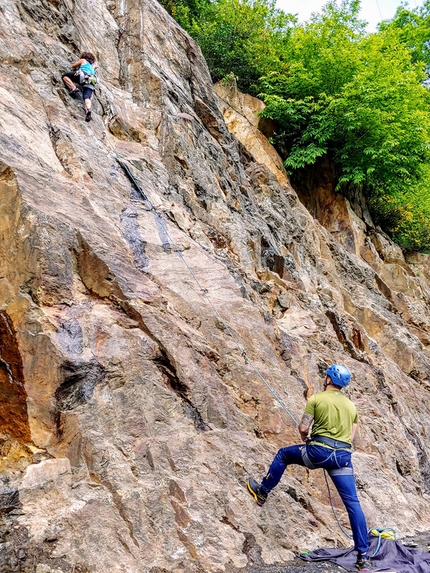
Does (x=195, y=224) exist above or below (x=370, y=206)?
below

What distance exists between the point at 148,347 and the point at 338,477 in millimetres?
2612

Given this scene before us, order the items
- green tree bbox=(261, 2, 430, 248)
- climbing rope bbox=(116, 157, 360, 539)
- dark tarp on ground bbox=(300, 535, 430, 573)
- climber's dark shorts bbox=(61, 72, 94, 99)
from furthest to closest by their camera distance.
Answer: green tree bbox=(261, 2, 430, 248)
climber's dark shorts bbox=(61, 72, 94, 99)
climbing rope bbox=(116, 157, 360, 539)
dark tarp on ground bbox=(300, 535, 430, 573)

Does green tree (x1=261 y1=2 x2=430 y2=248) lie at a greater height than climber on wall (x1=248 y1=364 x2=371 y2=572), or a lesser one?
greater

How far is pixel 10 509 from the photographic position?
424 centimetres

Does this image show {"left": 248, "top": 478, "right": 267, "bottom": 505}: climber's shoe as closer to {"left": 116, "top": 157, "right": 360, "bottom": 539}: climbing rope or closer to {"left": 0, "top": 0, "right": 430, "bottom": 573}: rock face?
{"left": 0, "top": 0, "right": 430, "bottom": 573}: rock face

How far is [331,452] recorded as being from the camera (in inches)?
213

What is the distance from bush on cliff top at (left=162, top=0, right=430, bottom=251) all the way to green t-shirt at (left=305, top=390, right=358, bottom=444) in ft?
44.6

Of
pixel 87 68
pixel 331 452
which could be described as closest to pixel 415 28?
pixel 87 68

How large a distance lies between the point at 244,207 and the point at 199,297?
5.32 m

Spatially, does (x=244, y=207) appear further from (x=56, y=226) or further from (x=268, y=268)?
(x=56, y=226)

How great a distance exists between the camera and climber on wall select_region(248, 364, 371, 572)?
5316 mm

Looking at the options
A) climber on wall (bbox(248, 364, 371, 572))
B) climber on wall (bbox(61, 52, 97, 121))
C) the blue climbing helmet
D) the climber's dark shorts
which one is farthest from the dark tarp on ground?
the climber's dark shorts

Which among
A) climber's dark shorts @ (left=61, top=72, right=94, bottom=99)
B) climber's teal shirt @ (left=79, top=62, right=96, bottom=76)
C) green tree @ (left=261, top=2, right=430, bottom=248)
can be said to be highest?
green tree @ (left=261, top=2, right=430, bottom=248)

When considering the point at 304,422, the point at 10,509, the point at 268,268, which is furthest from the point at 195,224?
the point at 10,509
